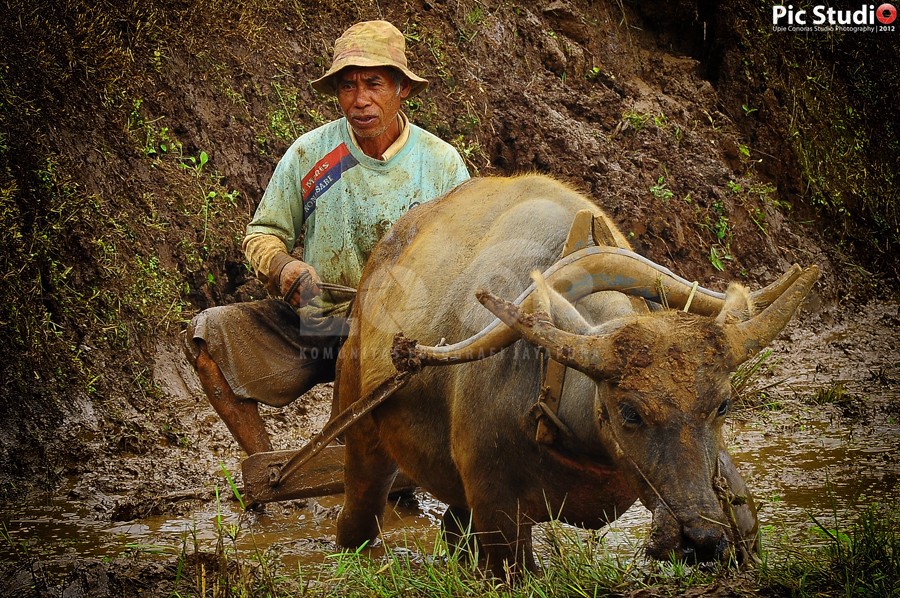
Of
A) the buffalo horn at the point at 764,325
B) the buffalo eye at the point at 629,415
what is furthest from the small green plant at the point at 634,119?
the buffalo eye at the point at 629,415

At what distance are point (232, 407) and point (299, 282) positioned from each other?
0.79 meters

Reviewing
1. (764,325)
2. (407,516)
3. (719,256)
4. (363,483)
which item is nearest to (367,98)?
(363,483)

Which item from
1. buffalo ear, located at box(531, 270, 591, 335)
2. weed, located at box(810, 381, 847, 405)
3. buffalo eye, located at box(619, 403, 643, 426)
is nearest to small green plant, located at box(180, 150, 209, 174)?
weed, located at box(810, 381, 847, 405)

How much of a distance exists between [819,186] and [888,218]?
0.87 metres

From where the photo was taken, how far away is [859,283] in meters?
10.3

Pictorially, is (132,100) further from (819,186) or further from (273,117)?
(819,186)

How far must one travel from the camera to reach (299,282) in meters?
4.68

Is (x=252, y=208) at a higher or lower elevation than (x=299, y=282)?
higher

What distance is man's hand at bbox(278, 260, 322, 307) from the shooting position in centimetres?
468

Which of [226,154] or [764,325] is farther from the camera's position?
[226,154]

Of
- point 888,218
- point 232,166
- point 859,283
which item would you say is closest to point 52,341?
point 232,166

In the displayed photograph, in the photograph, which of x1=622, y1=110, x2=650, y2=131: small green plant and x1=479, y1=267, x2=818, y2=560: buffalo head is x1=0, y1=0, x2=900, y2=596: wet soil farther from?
x1=479, y1=267, x2=818, y2=560: buffalo head

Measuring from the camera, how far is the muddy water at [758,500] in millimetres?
4766

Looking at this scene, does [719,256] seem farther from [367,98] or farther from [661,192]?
[367,98]
